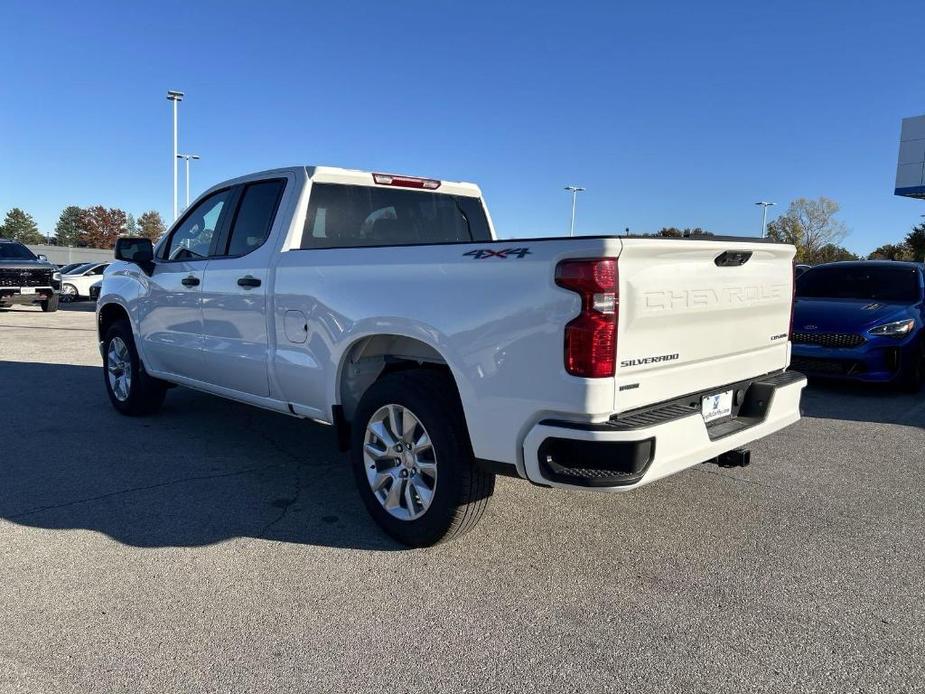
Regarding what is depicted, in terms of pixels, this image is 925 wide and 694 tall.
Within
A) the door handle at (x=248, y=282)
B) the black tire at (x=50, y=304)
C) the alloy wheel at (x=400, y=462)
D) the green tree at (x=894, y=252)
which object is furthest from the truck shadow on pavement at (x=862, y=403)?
the green tree at (x=894, y=252)

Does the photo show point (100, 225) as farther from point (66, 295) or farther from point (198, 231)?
point (198, 231)

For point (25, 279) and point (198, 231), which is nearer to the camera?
point (198, 231)

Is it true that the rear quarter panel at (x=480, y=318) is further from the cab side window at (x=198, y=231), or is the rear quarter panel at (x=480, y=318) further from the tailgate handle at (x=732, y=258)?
the cab side window at (x=198, y=231)

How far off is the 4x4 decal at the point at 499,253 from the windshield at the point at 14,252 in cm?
1927

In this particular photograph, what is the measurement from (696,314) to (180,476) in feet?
11.3

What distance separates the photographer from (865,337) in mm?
7938

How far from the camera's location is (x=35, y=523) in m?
3.90

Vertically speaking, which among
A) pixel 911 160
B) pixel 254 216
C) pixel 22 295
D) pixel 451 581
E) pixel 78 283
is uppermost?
pixel 911 160

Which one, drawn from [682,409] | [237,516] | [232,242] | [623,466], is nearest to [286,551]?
[237,516]

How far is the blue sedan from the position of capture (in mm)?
7930

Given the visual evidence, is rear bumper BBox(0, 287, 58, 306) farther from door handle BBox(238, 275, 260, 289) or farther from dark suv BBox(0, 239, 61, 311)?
door handle BBox(238, 275, 260, 289)

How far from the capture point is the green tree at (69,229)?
94.4 metres

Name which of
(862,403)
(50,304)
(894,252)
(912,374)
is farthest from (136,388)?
(894,252)

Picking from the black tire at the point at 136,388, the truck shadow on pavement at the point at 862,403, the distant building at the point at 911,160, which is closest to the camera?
the black tire at the point at 136,388
